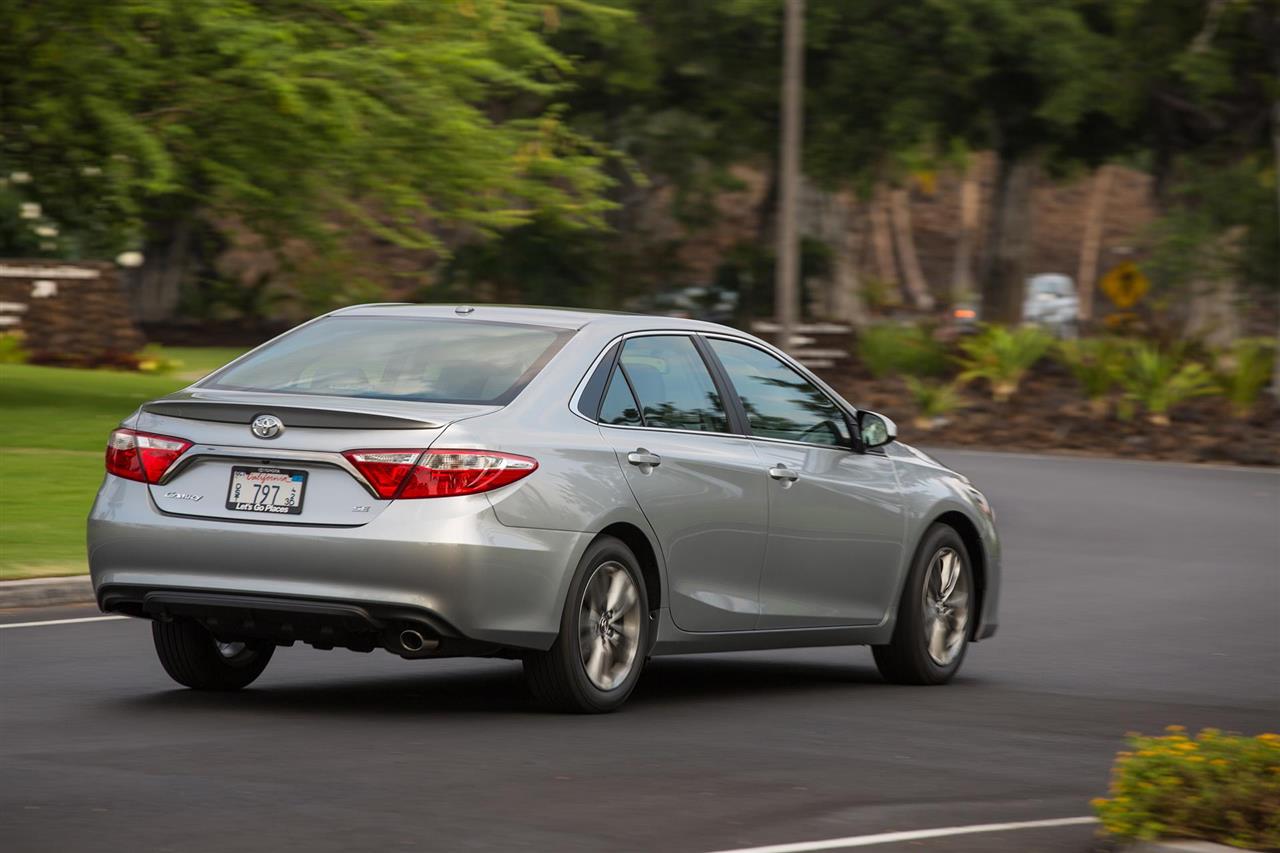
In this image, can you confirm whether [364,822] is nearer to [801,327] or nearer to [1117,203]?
[801,327]

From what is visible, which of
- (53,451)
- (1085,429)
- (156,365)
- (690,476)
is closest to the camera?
(690,476)

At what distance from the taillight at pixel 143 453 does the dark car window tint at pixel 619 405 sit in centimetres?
160

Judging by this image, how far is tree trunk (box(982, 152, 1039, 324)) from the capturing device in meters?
46.0

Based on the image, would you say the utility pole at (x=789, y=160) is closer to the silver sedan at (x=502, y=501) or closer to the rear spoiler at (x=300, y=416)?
the silver sedan at (x=502, y=501)

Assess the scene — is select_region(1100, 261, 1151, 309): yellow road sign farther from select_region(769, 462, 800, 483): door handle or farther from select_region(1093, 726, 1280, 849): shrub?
select_region(1093, 726, 1280, 849): shrub

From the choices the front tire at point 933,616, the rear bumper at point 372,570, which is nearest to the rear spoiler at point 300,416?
the rear bumper at point 372,570

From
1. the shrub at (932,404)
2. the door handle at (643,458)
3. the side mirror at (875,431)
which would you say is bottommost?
the door handle at (643,458)

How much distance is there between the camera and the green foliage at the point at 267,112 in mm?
24453

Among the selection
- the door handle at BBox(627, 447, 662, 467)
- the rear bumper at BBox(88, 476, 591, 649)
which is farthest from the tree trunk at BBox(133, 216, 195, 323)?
the rear bumper at BBox(88, 476, 591, 649)

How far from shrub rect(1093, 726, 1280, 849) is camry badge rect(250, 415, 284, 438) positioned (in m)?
3.31

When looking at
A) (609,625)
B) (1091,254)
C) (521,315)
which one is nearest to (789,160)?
(521,315)

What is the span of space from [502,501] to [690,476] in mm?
1175

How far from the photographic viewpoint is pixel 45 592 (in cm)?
1293

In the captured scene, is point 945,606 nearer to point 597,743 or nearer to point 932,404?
point 597,743
